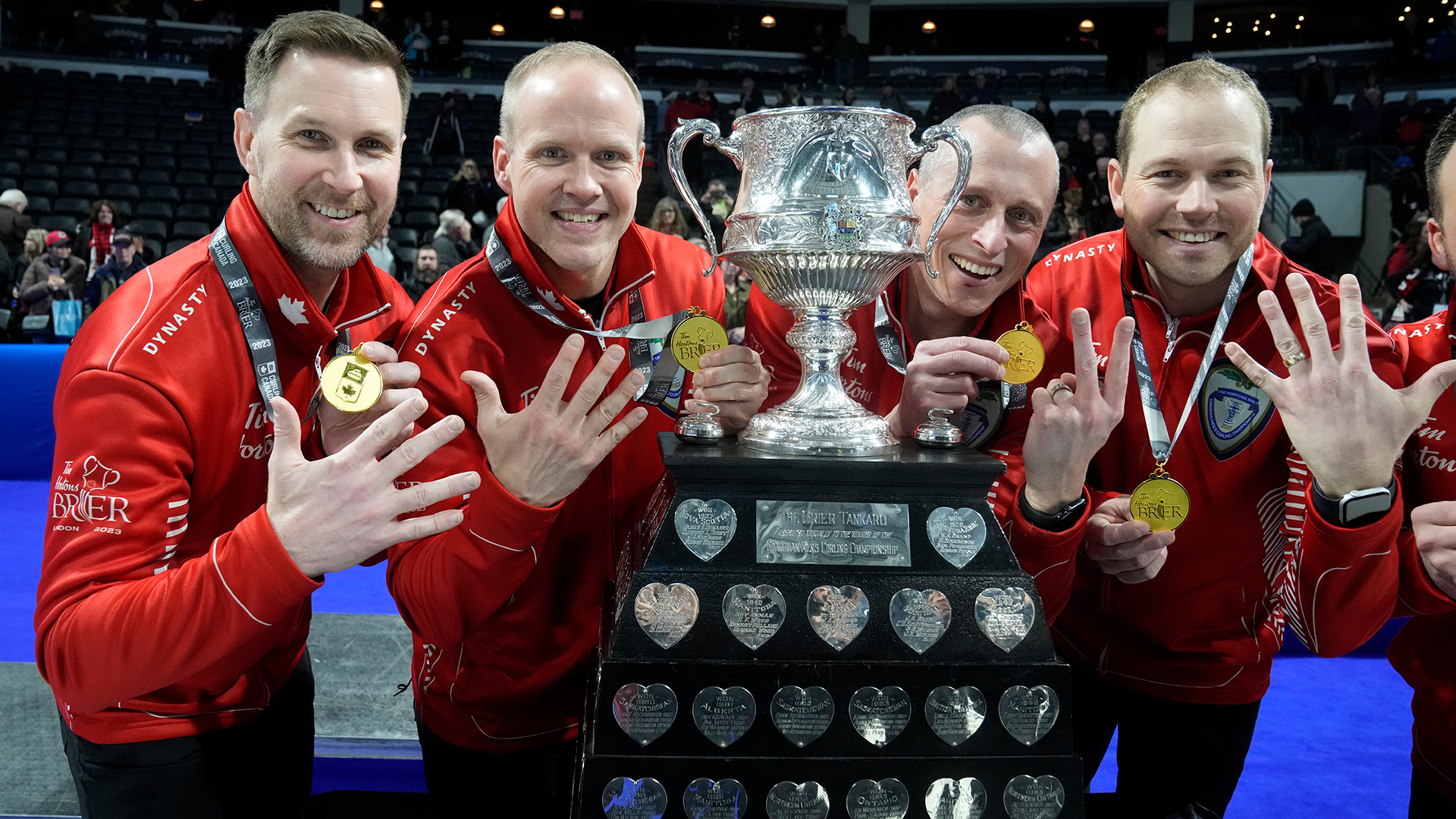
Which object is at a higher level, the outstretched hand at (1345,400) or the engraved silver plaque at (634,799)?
the outstretched hand at (1345,400)

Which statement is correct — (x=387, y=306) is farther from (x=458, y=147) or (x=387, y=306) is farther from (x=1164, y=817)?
(x=458, y=147)

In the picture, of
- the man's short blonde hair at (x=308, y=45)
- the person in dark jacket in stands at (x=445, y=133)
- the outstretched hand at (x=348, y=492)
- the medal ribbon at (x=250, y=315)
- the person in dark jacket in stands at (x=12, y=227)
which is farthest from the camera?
the person in dark jacket in stands at (x=445, y=133)

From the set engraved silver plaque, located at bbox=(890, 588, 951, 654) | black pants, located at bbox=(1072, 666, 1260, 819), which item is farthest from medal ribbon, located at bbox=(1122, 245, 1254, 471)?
engraved silver plaque, located at bbox=(890, 588, 951, 654)

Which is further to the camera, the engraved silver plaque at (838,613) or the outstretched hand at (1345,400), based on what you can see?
the outstretched hand at (1345,400)

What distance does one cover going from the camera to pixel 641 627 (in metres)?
1.20

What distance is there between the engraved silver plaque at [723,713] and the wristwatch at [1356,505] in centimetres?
97

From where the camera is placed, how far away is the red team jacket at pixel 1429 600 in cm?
173

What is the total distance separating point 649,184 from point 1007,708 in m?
9.26

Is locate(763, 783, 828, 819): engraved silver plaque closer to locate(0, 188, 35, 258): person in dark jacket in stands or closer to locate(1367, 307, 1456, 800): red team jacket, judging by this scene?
locate(1367, 307, 1456, 800): red team jacket

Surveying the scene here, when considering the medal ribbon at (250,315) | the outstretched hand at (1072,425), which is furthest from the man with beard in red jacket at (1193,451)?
the medal ribbon at (250,315)

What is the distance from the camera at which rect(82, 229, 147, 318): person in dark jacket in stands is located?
7.76 meters

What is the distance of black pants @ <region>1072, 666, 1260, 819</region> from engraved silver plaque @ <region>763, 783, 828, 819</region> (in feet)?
3.38

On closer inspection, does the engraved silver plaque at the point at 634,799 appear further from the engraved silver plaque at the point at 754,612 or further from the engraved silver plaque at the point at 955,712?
the engraved silver plaque at the point at 955,712

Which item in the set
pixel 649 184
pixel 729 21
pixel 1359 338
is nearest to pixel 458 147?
pixel 649 184
